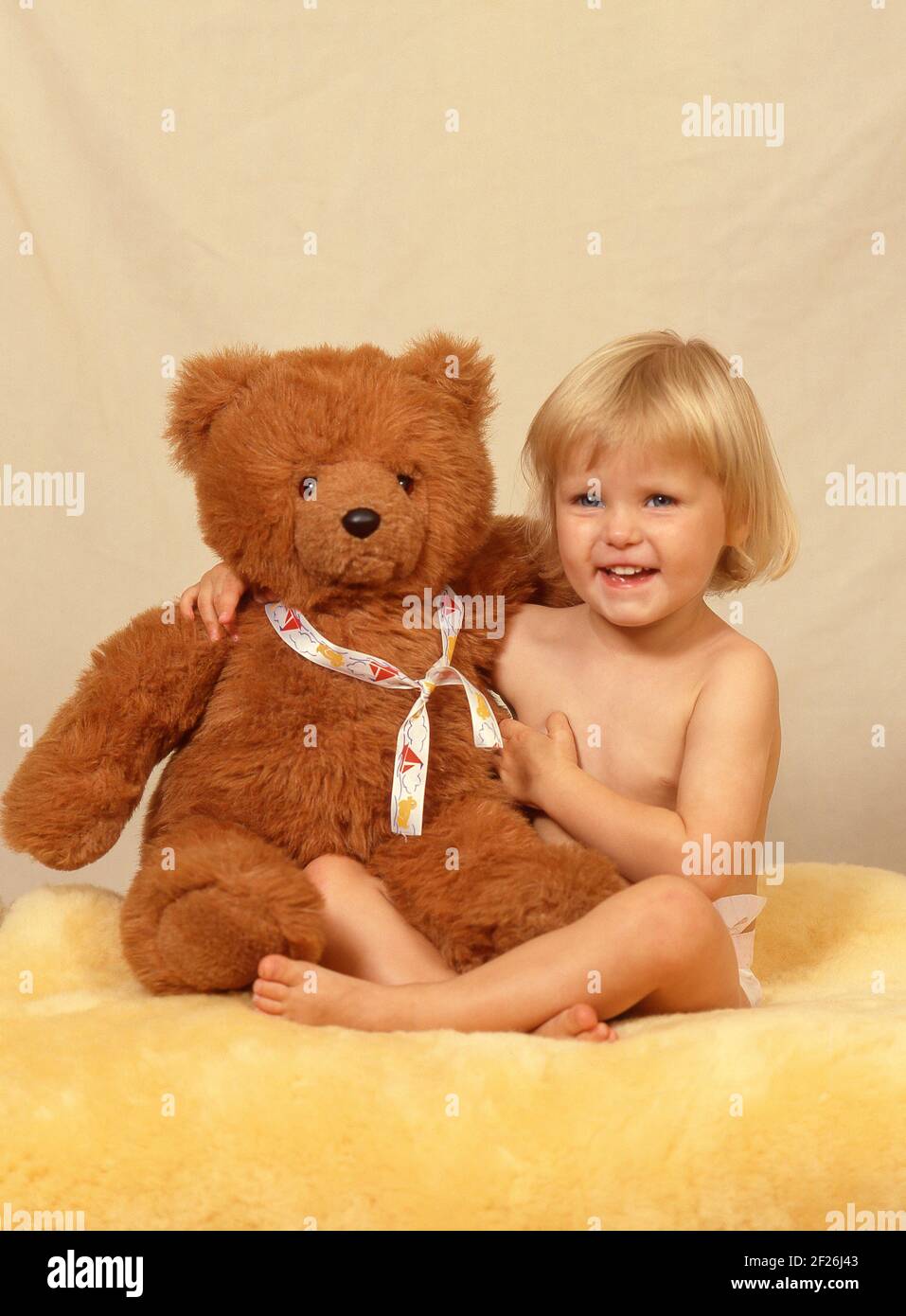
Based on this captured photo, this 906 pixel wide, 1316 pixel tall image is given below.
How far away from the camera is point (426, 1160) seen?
50.4 inches

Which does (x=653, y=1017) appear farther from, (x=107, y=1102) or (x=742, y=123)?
(x=742, y=123)

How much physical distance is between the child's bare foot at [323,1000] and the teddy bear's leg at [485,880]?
4.9 inches

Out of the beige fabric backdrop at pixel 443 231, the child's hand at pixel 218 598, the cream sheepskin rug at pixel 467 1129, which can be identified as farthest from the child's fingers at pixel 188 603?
the beige fabric backdrop at pixel 443 231

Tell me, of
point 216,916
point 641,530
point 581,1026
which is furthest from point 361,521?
point 581,1026

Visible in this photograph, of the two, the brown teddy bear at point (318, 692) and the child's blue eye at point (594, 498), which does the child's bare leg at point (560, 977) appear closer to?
the brown teddy bear at point (318, 692)

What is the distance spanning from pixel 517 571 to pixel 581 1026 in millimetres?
615

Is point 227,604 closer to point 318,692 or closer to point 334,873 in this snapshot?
point 318,692

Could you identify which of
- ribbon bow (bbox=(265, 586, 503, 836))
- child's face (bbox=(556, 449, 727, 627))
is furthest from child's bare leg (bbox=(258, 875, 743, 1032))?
child's face (bbox=(556, 449, 727, 627))

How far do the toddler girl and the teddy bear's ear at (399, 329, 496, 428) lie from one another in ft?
0.25

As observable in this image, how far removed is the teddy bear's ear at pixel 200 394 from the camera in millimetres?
1699

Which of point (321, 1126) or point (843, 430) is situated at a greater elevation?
point (843, 430)

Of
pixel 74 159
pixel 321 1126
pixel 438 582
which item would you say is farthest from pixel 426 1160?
pixel 74 159

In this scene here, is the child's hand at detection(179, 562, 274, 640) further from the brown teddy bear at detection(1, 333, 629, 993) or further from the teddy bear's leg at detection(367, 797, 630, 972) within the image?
the teddy bear's leg at detection(367, 797, 630, 972)
